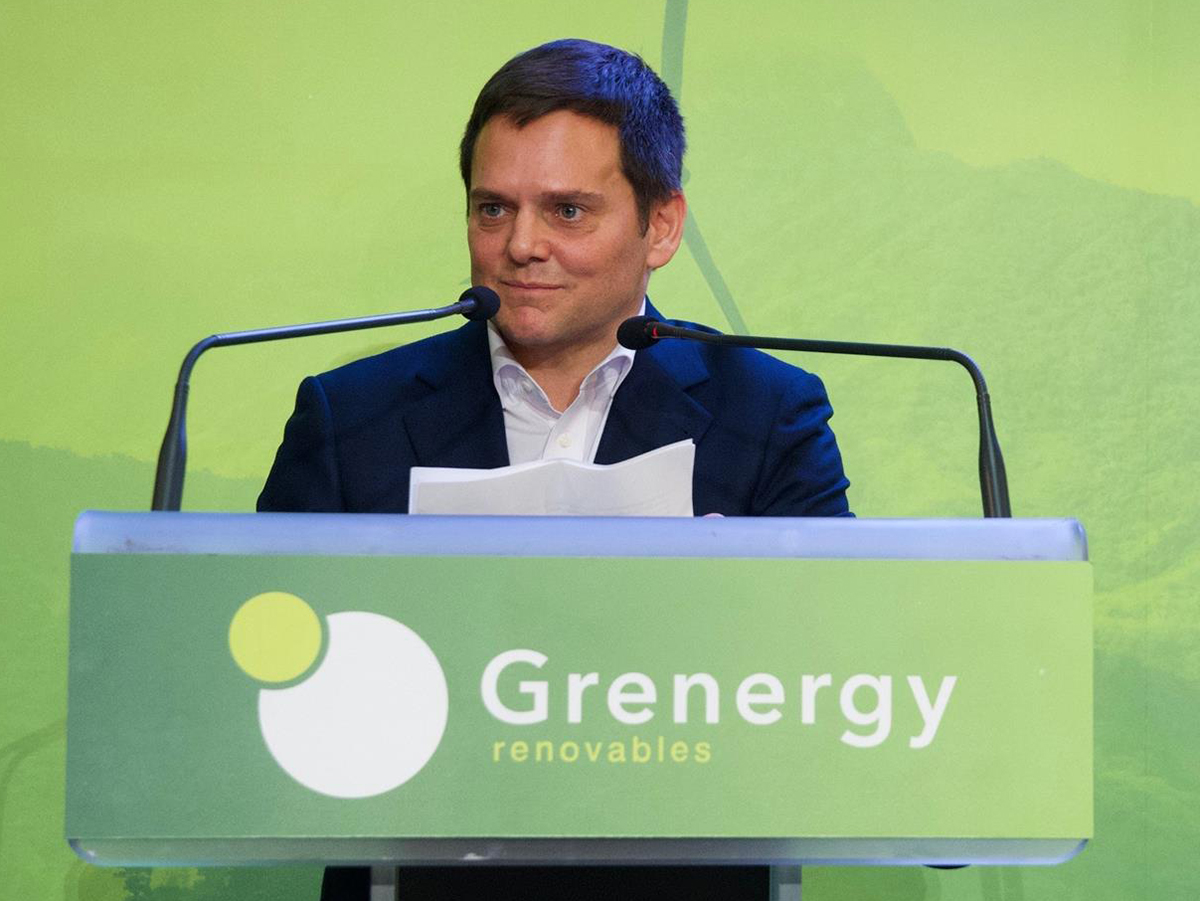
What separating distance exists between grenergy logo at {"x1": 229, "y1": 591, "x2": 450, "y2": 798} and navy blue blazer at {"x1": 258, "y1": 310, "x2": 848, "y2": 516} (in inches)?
27.1

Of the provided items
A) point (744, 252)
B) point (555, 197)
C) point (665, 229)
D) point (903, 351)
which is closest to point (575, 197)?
point (555, 197)

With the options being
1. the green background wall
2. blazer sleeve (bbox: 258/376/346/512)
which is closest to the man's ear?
blazer sleeve (bbox: 258/376/346/512)

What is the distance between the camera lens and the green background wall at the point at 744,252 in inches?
101

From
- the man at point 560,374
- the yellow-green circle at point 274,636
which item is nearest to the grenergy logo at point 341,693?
the yellow-green circle at point 274,636

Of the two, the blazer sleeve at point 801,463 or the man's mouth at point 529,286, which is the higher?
the man's mouth at point 529,286

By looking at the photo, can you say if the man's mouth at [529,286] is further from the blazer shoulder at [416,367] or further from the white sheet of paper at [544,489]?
the white sheet of paper at [544,489]

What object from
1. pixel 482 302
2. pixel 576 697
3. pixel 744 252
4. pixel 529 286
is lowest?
pixel 576 697

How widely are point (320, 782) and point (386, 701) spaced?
7 centimetres

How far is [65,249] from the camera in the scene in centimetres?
257

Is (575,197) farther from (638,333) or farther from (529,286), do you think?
(638,333)

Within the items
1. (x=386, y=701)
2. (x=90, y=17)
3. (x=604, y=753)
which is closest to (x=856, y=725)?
(x=604, y=753)

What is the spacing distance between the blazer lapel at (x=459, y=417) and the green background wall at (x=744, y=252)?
72 centimetres

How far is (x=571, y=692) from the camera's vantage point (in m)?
1.05

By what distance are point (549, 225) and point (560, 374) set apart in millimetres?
183
